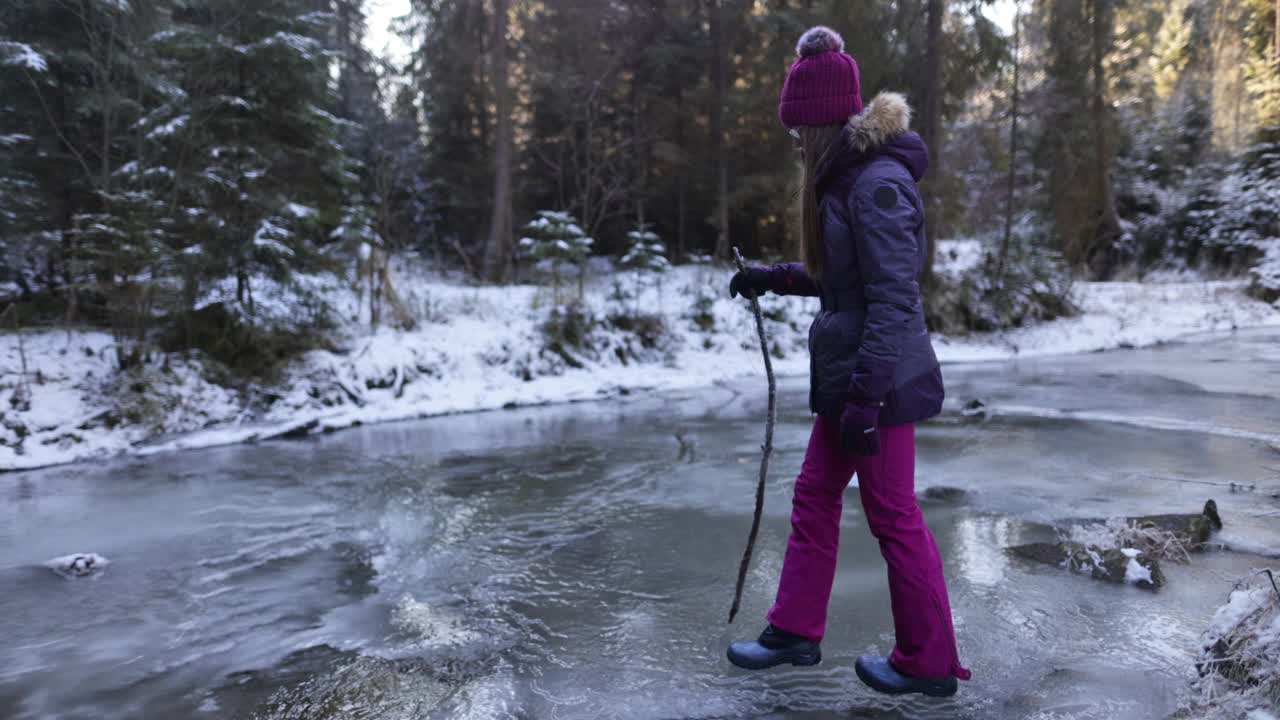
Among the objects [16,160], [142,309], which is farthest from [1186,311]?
[16,160]

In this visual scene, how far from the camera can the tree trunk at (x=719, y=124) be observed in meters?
18.3

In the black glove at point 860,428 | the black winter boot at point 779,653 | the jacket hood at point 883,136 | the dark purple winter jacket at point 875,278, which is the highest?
the jacket hood at point 883,136

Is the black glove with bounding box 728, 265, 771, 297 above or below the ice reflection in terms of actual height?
above

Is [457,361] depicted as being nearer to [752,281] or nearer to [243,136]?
[243,136]

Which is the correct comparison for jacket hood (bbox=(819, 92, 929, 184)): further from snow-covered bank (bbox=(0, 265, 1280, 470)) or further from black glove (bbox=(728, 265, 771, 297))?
snow-covered bank (bbox=(0, 265, 1280, 470))

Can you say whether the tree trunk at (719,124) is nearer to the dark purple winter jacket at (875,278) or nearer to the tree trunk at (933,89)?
the tree trunk at (933,89)

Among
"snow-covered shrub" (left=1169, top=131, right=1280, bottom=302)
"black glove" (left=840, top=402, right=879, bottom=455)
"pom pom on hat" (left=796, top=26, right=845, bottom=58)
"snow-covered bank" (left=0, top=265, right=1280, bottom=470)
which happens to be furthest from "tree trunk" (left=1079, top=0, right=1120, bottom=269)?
"black glove" (left=840, top=402, right=879, bottom=455)

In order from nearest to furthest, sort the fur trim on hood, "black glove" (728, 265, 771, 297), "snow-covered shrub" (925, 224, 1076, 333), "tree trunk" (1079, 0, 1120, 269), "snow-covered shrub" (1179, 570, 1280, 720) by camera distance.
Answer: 1. "snow-covered shrub" (1179, 570, 1280, 720)
2. the fur trim on hood
3. "black glove" (728, 265, 771, 297)
4. "snow-covered shrub" (925, 224, 1076, 333)
5. "tree trunk" (1079, 0, 1120, 269)

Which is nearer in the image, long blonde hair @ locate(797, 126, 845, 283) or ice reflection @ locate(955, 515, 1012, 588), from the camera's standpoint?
long blonde hair @ locate(797, 126, 845, 283)

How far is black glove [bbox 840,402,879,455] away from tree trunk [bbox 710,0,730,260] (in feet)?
53.7

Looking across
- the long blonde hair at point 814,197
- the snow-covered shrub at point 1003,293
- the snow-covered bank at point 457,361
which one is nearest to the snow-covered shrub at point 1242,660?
the long blonde hair at point 814,197

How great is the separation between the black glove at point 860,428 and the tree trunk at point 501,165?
15459 mm

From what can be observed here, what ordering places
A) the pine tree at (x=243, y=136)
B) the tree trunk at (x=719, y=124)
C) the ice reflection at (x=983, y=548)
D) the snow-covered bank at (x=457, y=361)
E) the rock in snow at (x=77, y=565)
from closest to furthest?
the ice reflection at (x=983, y=548) → the rock in snow at (x=77, y=565) → the snow-covered bank at (x=457, y=361) → the pine tree at (x=243, y=136) → the tree trunk at (x=719, y=124)

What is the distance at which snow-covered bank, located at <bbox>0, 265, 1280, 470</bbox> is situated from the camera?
763 cm
